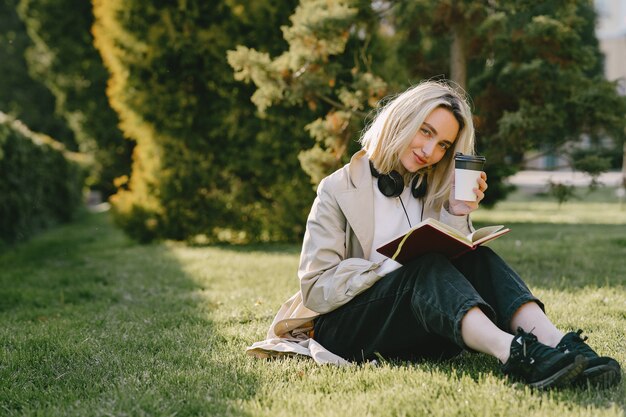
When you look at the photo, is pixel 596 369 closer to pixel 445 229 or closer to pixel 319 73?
pixel 445 229

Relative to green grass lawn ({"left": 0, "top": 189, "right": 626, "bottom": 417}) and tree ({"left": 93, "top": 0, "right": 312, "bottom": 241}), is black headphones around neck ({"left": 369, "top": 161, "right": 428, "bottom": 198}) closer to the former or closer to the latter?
green grass lawn ({"left": 0, "top": 189, "right": 626, "bottom": 417})

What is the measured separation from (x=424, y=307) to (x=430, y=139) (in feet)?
2.83

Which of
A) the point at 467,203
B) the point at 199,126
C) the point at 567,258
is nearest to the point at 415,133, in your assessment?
the point at 467,203

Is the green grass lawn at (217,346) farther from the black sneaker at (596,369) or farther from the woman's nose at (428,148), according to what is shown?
the woman's nose at (428,148)

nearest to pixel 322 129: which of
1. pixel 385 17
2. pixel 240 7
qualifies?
pixel 385 17

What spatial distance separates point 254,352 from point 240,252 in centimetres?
539

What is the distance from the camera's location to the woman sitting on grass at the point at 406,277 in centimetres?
262

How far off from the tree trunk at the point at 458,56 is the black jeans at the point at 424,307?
451 centimetres

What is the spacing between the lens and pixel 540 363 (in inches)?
97.3

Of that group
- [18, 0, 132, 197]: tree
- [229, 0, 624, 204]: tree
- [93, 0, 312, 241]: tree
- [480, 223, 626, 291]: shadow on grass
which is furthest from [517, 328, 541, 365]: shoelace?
[18, 0, 132, 197]: tree

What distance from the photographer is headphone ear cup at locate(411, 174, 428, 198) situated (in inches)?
129

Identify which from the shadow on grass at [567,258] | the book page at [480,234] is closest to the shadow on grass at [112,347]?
the book page at [480,234]

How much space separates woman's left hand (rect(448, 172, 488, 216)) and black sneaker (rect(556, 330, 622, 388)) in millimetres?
783

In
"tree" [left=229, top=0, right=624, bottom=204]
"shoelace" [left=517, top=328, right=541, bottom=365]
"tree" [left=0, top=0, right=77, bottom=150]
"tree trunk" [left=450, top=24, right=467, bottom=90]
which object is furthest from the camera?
"tree" [left=0, top=0, right=77, bottom=150]
